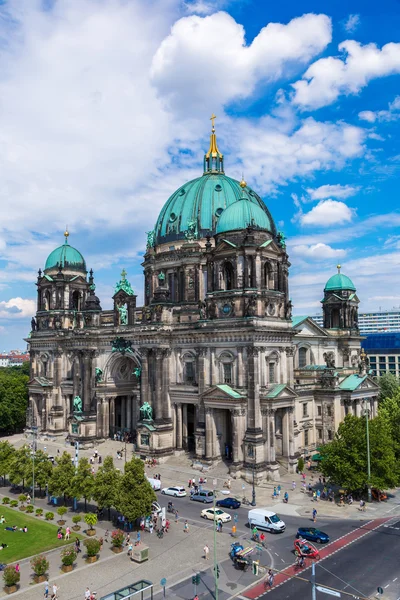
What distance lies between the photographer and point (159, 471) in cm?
7394

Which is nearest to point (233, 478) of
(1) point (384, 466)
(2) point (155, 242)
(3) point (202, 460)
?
(3) point (202, 460)

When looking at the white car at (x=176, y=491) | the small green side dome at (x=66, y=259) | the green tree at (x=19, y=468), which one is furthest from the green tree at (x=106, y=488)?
the small green side dome at (x=66, y=259)

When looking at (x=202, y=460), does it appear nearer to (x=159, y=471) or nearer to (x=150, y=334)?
(x=159, y=471)

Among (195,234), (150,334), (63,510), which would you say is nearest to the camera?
(63,510)

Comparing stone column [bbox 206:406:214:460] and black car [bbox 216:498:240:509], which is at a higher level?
stone column [bbox 206:406:214:460]

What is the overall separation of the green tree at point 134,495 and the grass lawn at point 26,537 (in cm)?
538

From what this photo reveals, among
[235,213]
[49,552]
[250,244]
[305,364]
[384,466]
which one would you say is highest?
[235,213]

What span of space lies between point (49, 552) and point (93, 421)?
45407 mm

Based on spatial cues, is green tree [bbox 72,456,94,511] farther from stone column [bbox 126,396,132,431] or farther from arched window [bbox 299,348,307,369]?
arched window [bbox 299,348,307,369]

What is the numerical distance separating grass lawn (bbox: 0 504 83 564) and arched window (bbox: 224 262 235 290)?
1452 inches

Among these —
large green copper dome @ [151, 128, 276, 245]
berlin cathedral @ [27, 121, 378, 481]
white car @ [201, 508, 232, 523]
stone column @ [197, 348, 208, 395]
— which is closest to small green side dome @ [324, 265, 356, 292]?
berlin cathedral @ [27, 121, 378, 481]

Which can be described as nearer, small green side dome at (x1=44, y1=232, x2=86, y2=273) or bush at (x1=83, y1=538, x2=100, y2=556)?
bush at (x1=83, y1=538, x2=100, y2=556)

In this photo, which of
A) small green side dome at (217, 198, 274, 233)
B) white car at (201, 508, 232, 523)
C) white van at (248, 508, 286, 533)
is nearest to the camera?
white van at (248, 508, 286, 533)

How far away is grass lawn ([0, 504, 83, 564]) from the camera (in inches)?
1820
